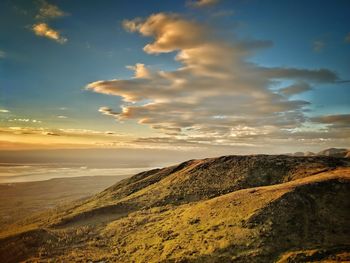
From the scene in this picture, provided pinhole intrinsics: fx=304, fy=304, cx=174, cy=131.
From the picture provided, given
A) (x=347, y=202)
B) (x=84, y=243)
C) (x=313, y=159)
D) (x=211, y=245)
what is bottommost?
(x=84, y=243)

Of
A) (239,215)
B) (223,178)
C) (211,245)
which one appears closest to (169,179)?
(223,178)

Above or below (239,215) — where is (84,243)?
below

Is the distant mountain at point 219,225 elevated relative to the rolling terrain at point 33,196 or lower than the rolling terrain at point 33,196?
elevated

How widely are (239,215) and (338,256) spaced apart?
483 inches

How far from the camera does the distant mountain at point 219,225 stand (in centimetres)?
2961

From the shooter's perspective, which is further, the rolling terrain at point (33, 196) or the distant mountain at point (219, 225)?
the rolling terrain at point (33, 196)

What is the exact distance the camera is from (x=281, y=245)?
29.2 meters

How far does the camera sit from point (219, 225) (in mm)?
35781

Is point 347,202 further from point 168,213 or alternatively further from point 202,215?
point 168,213

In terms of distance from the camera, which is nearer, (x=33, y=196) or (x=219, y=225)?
(x=219, y=225)

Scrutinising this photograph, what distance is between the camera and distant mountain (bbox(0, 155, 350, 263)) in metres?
29.6

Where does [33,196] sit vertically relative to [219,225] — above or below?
below

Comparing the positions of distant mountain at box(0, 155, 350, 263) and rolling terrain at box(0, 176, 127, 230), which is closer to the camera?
distant mountain at box(0, 155, 350, 263)

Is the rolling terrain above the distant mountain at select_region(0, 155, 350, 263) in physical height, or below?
below
